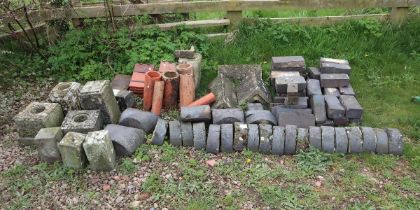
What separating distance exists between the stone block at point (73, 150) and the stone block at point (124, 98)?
1.10 metres

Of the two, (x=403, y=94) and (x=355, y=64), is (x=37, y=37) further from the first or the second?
(x=403, y=94)

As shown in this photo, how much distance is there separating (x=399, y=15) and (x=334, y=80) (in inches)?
103

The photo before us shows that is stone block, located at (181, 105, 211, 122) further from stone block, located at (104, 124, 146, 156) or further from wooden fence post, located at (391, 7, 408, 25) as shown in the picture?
wooden fence post, located at (391, 7, 408, 25)

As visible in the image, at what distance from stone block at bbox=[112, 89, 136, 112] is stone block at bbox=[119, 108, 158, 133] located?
0.37m

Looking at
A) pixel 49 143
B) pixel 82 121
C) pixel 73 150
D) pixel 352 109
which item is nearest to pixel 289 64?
pixel 352 109

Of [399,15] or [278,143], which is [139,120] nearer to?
[278,143]

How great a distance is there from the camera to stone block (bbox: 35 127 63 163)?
187 inches

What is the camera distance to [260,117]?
526cm

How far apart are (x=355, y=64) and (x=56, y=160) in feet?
16.3

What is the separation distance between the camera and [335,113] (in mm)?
5340

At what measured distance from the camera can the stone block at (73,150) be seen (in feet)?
15.1

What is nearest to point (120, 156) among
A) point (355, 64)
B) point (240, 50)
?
point (240, 50)

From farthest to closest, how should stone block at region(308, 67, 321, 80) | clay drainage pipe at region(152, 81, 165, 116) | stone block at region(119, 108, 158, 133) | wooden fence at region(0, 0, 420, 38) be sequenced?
wooden fence at region(0, 0, 420, 38) → stone block at region(308, 67, 321, 80) → clay drainage pipe at region(152, 81, 165, 116) → stone block at region(119, 108, 158, 133)

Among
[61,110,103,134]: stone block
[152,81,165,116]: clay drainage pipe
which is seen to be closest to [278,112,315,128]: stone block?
[152,81,165,116]: clay drainage pipe
